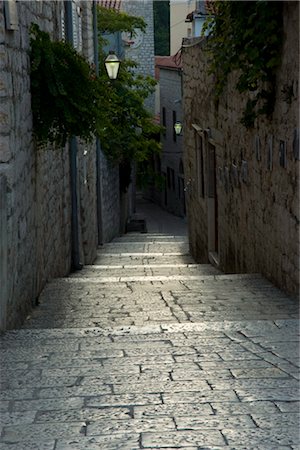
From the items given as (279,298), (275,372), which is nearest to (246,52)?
(279,298)

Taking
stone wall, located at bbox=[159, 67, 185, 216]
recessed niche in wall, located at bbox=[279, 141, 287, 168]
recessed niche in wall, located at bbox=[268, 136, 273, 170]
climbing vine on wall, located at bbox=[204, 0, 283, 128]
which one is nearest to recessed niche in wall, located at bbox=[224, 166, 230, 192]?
climbing vine on wall, located at bbox=[204, 0, 283, 128]

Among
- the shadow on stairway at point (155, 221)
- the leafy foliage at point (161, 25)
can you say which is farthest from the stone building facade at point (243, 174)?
the leafy foliage at point (161, 25)

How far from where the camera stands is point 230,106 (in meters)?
11.0

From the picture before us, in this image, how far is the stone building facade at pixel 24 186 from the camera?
20.2 feet

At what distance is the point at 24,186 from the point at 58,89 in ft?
3.11

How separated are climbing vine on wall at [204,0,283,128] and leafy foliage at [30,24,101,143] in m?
1.36

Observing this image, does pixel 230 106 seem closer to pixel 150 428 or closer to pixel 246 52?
pixel 246 52

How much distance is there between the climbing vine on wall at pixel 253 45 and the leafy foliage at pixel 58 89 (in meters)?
1.36

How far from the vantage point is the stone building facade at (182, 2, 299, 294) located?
7.42 metres

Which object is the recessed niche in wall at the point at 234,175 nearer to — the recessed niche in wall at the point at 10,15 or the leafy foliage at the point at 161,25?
the recessed niche in wall at the point at 10,15

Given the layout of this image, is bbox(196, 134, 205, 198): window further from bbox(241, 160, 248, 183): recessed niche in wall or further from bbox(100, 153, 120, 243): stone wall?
bbox(241, 160, 248, 183): recessed niche in wall

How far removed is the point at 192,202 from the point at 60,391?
1316 centimetres

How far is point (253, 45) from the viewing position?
25.7ft

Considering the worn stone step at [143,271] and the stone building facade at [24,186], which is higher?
the stone building facade at [24,186]
